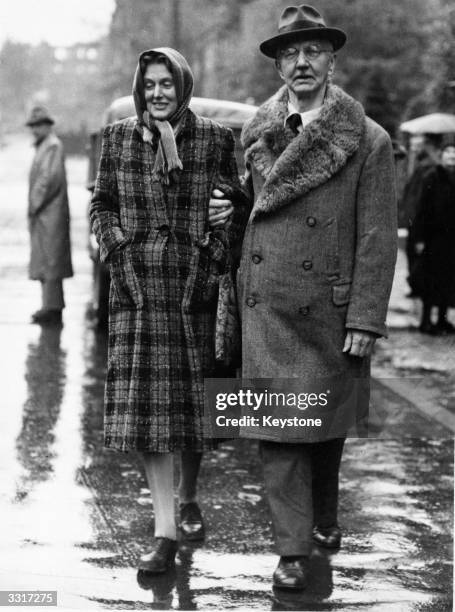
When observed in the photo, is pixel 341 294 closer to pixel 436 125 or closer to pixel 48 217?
pixel 48 217

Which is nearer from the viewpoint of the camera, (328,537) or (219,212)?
(219,212)

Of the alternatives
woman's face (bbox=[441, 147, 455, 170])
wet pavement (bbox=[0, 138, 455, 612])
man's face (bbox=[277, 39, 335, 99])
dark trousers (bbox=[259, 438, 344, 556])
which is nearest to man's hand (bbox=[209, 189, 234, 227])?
man's face (bbox=[277, 39, 335, 99])

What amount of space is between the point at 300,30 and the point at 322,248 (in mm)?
773

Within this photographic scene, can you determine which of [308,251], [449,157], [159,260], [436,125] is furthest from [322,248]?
[436,125]

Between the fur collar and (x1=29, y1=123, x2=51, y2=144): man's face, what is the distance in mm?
7233

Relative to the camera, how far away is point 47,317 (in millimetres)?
11328

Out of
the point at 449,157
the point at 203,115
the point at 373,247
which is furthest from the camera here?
the point at 449,157

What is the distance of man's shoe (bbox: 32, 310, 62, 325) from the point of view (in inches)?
443

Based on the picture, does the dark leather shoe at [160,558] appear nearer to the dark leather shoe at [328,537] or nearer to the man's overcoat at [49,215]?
the dark leather shoe at [328,537]

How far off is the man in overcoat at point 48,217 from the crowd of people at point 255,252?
22.3ft

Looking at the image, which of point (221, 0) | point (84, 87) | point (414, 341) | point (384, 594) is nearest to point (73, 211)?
point (221, 0)

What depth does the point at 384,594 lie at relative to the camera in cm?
447

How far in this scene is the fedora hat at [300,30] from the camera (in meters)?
4.54

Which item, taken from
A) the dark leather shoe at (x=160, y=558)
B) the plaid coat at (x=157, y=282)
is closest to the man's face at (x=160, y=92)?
the plaid coat at (x=157, y=282)
